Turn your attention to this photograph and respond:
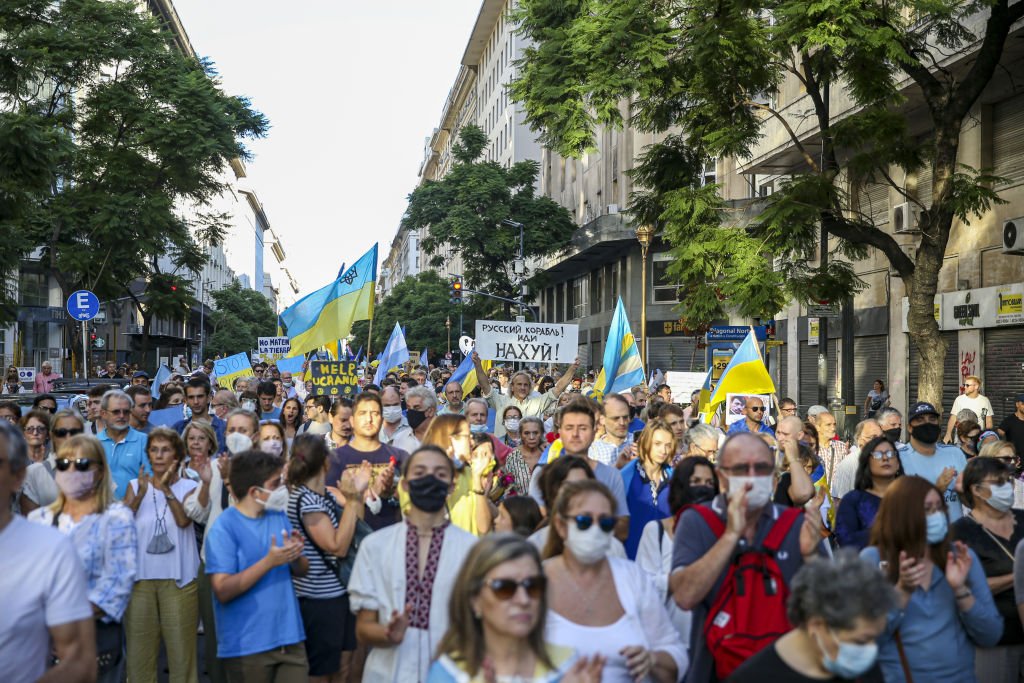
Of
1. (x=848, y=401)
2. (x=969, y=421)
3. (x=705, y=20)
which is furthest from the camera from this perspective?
(x=848, y=401)

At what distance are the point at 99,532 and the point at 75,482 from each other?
0.96 ft

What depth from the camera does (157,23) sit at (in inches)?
1374

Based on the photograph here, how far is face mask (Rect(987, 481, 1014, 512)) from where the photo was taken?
5.77m

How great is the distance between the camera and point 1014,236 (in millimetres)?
19219

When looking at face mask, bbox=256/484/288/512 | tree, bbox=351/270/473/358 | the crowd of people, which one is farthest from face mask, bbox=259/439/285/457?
tree, bbox=351/270/473/358

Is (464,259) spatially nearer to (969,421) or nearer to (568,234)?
(568,234)

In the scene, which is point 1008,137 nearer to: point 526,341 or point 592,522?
point 526,341

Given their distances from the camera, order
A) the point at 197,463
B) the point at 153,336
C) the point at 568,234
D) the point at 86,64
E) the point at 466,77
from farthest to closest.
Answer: the point at 466,77 → the point at 153,336 → the point at 568,234 → the point at 86,64 → the point at 197,463

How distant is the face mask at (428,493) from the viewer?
479 cm

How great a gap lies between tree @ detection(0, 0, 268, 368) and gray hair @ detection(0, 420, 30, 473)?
28.8m

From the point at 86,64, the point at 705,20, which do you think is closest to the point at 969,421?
the point at 705,20

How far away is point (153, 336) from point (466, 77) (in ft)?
101

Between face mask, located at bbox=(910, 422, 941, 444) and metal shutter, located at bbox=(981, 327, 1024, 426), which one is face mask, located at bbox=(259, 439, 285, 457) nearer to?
face mask, located at bbox=(910, 422, 941, 444)

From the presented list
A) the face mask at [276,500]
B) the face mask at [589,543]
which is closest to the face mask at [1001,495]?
the face mask at [589,543]
